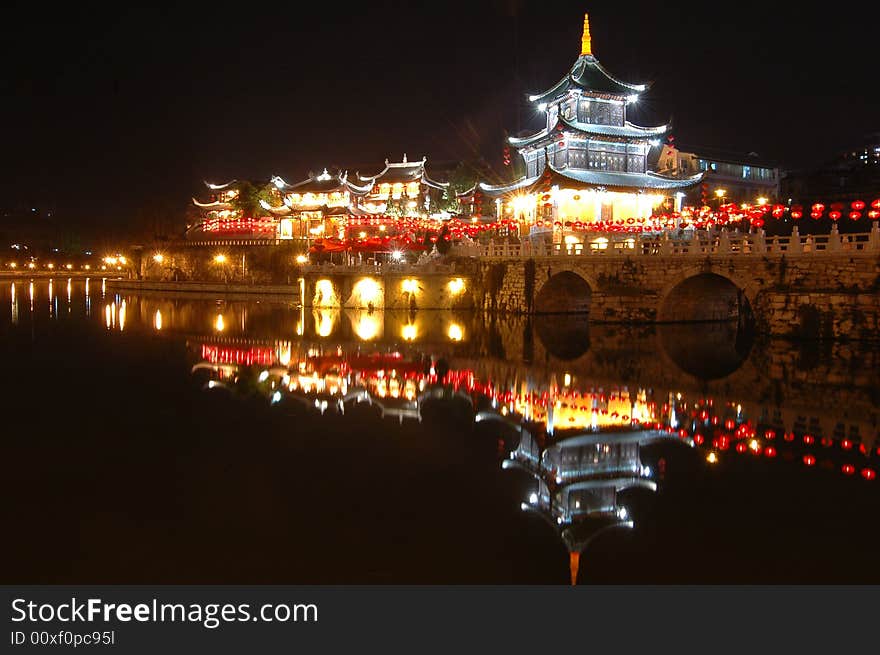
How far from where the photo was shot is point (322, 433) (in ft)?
43.4

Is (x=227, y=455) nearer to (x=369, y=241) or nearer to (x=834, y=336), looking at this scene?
(x=834, y=336)

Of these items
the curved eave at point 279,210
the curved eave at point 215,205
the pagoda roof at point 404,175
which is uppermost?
the pagoda roof at point 404,175

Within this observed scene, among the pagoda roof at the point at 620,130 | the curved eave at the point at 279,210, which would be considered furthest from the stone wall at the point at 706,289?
the curved eave at the point at 279,210

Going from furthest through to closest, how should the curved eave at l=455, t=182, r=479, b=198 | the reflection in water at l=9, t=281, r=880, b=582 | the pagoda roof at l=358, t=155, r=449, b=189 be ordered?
1. the pagoda roof at l=358, t=155, r=449, b=189
2. the curved eave at l=455, t=182, r=479, b=198
3. the reflection in water at l=9, t=281, r=880, b=582

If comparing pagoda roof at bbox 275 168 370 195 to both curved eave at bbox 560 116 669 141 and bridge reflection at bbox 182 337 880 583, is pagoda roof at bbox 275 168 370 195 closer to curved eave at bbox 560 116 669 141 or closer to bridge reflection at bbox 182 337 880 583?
curved eave at bbox 560 116 669 141

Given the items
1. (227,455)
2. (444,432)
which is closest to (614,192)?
(444,432)

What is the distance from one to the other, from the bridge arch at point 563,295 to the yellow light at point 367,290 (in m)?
8.13

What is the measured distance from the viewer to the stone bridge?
2172cm

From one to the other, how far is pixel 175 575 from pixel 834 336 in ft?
67.7

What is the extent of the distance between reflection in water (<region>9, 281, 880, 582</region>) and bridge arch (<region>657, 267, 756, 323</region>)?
0.75 m

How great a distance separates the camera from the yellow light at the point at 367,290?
3658 centimetres

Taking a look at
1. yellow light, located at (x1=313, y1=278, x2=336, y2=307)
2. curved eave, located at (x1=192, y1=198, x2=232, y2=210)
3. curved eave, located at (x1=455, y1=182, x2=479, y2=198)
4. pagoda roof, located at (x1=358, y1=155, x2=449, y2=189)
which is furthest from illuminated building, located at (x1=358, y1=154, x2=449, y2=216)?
yellow light, located at (x1=313, y1=278, x2=336, y2=307)

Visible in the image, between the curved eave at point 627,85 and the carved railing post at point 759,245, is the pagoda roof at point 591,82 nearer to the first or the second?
the curved eave at point 627,85

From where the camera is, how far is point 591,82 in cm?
4109
